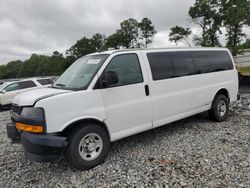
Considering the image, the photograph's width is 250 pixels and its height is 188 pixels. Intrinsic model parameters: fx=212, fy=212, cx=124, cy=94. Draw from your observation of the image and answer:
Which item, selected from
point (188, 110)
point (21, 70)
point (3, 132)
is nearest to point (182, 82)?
point (188, 110)

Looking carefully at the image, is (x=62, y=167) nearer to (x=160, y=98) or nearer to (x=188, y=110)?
(x=160, y=98)

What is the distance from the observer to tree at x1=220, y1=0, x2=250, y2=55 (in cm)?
2617

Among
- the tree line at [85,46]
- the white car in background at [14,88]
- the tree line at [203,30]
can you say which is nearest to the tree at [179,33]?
the tree line at [203,30]

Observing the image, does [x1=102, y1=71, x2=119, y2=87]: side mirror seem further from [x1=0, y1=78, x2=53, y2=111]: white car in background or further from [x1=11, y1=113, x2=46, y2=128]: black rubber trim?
[x1=0, y1=78, x2=53, y2=111]: white car in background

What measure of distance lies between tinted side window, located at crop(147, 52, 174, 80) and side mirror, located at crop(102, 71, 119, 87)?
1.06 meters

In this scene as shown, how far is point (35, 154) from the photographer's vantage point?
3299 millimetres

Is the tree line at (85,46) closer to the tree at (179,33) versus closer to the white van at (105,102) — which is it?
the tree at (179,33)

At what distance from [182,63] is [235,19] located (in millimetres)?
26871

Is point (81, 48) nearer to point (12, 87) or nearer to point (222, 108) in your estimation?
point (12, 87)

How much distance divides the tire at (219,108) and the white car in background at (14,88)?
9.28 metres

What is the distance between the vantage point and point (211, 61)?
19.2ft

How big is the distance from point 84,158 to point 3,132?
427cm

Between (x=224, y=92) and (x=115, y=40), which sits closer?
(x=224, y=92)

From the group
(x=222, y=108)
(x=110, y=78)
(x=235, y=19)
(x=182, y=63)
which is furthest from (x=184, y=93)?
(x=235, y=19)
